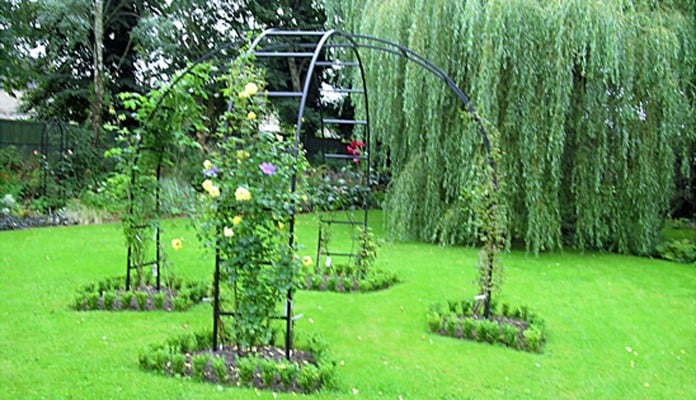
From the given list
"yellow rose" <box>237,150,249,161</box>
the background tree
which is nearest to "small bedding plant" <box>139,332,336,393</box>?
"yellow rose" <box>237,150,249,161</box>

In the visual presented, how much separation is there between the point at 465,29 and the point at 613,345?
495 cm

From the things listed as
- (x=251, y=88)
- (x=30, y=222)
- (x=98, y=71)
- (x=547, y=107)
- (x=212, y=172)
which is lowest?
(x=30, y=222)

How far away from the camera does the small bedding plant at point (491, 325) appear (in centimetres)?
469

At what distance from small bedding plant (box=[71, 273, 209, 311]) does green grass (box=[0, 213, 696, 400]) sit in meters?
0.15

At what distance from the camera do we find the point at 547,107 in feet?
27.0

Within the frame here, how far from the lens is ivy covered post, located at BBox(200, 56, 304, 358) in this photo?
147 inches

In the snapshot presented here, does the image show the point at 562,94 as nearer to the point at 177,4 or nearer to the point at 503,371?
the point at 503,371

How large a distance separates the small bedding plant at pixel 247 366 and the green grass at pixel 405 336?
9cm

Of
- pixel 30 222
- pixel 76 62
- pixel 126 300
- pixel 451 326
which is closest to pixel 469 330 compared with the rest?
pixel 451 326

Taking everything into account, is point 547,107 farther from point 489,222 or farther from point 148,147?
point 148,147

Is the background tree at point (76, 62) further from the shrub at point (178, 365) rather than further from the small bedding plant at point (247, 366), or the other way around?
the shrub at point (178, 365)

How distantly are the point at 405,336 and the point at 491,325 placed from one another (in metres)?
0.65

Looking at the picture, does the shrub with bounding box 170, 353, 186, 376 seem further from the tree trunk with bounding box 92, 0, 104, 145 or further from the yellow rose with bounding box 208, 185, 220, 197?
the tree trunk with bounding box 92, 0, 104, 145

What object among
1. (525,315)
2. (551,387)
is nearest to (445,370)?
(551,387)
